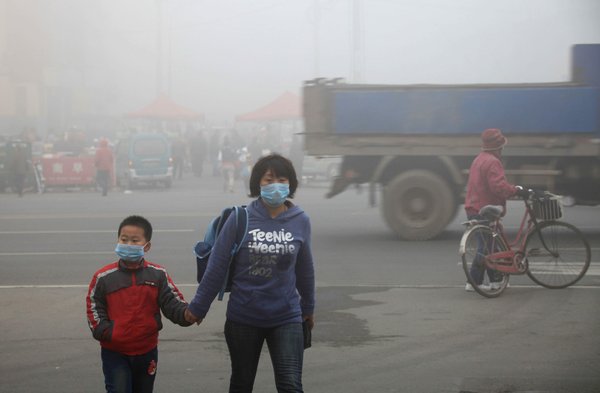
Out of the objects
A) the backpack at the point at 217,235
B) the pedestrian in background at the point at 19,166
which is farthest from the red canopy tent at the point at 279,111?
the backpack at the point at 217,235

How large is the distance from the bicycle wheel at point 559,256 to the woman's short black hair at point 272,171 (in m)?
5.52

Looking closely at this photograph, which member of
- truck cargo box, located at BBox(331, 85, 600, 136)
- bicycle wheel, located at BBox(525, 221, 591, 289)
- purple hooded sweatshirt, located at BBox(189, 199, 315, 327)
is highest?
truck cargo box, located at BBox(331, 85, 600, 136)

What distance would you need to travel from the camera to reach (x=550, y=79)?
49.6 ft

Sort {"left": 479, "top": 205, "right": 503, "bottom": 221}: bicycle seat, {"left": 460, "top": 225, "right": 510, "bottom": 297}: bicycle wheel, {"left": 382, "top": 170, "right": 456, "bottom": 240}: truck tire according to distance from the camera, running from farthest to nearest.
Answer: {"left": 382, "top": 170, "right": 456, "bottom": 240}: truck tire, {"left": 479, "top": 205, "right": 503, "bottom": 221}: bicycle seat, {"left": 460, "top": 225, "right": 510, "bottom": 297}: bicycle wheel

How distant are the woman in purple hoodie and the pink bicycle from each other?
4.98 m

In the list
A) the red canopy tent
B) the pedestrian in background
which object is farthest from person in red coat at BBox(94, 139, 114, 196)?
the red canopy tent

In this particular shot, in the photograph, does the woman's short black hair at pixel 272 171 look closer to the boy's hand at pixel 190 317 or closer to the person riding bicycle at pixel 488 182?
the boy's hand at pixel 190 317

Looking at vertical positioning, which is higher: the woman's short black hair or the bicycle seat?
the woman's short black hair

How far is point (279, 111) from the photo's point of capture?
133 feet

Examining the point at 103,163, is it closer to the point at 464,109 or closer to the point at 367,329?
the point at 464,109

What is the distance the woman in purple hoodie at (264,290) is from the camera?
15.6ft

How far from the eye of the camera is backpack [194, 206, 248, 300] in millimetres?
4805

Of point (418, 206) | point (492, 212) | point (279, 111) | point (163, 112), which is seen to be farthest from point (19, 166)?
point (492, 212)

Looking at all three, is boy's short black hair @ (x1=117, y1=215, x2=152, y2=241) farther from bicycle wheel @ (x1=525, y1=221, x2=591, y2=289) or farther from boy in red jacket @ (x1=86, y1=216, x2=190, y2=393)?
bicycle wheel @ (x1=525, y1=221, x2=591, y2=289)
